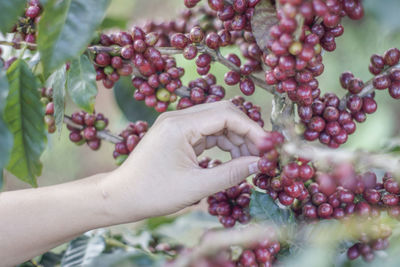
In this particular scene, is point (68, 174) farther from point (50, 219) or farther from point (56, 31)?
point (56, 31)

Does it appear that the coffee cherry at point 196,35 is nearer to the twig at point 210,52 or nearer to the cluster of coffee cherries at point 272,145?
the twig at point 210,52

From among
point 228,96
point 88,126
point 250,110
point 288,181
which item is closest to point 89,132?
point 88,126

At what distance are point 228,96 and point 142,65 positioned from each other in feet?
5.84

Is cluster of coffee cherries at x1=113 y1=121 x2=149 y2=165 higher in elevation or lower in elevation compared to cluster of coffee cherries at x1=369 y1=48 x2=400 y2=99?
lower

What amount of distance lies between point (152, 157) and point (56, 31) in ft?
1.11

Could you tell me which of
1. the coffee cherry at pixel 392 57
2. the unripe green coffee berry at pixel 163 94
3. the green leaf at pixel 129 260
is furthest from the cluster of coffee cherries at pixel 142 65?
the coffee cherry at pixel 392 57

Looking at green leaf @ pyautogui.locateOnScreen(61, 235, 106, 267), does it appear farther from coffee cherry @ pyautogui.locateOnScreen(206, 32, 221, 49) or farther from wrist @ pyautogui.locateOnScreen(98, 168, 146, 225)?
coffee cherry @ pyautogui.locateOnScreen(206, 32, 221, 49)

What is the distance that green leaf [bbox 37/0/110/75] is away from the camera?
0.62 metres

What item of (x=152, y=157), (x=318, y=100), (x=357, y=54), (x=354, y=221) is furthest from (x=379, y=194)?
(x=357, y=54)

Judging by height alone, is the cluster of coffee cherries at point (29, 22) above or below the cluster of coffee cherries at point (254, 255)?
above

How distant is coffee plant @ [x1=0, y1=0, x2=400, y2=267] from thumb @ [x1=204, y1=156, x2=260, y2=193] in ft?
0.11

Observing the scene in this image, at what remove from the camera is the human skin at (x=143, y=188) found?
868 mm

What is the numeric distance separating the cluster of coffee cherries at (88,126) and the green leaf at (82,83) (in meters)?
0.22

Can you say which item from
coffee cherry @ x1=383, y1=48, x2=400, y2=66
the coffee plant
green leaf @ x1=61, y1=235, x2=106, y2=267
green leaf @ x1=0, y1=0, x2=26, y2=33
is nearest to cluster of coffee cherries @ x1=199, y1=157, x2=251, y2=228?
the coffee plant
